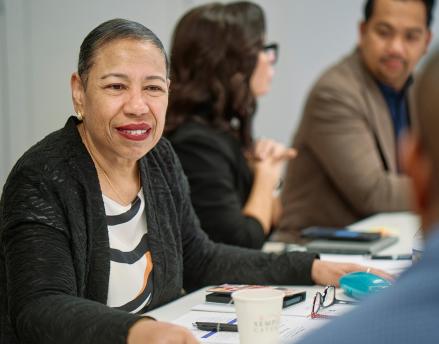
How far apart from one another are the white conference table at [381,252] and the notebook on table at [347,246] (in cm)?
3

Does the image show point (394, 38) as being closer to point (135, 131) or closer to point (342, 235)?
point (342, 235)

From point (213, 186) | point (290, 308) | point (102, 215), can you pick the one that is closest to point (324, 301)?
point (290, 308)

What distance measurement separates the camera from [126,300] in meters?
1.58

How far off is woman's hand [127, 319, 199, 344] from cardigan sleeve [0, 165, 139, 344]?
0.02m

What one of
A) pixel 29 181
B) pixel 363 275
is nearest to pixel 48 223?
pixel 29 181

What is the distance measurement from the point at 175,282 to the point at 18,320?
472mm

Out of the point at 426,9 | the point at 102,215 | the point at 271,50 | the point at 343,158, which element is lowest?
the point at 343,158

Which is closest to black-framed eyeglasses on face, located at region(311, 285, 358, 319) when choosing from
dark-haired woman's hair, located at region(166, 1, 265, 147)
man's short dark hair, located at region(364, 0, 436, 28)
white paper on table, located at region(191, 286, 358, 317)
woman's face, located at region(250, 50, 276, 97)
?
white paper on table, located at region(191, 286, 358, 317)

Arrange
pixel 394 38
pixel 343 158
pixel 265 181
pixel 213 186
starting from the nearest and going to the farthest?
pixel 213 186, pixel 265 181, pixel 343 158, pixel 394 38

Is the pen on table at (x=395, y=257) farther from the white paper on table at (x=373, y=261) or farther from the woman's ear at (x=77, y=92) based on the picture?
the woman's ear at (x=77, y=92)

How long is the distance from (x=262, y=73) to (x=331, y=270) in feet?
3.77

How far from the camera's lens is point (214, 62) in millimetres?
2609

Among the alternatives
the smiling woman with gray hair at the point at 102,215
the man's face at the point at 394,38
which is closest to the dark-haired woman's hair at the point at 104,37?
the smiling woman with gray hair at the point at 102,215

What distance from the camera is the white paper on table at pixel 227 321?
4.39 ft
